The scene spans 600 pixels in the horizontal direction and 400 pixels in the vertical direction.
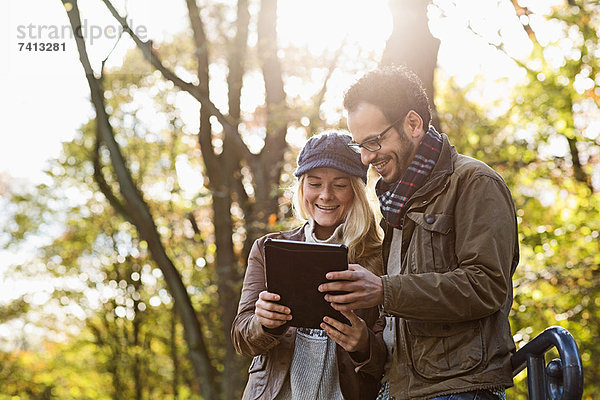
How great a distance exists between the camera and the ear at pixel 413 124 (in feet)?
8.82

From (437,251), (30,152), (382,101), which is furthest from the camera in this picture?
(30,152)

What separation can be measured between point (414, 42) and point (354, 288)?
2607 mm

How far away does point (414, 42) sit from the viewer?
464 cm

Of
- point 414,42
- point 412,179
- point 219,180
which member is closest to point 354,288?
point 412,179

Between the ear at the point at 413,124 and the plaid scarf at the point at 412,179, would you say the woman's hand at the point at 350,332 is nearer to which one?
the plaid scarf at the point at 412,179

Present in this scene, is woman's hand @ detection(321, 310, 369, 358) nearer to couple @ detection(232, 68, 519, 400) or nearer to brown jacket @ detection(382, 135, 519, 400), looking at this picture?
couple @ detection(232, 68, 519, 400)

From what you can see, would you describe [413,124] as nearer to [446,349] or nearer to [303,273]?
[303,273]

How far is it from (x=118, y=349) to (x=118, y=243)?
225 cm

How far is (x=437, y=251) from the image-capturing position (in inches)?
97.0

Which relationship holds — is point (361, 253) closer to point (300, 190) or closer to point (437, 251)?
point (300, 190)

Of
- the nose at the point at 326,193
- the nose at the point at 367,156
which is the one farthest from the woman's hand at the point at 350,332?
the nose at the point at 326,193

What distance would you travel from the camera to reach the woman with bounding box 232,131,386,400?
2.81 meters

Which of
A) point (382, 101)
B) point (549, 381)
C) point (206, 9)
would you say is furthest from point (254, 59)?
point (549, 381)

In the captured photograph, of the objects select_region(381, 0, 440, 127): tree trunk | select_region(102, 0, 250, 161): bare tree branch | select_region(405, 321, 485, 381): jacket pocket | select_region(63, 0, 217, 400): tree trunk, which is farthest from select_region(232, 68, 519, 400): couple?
select_region(63, 0, 217, 400): tree trunk
